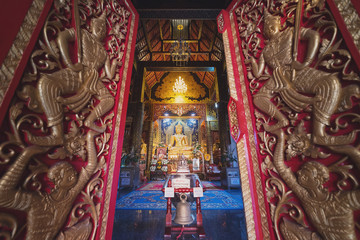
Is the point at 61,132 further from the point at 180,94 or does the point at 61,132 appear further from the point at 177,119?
the point at 180,94

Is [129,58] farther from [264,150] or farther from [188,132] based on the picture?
[188,132]

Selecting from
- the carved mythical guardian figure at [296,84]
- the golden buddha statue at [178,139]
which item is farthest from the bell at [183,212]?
the golden buddha statue at [178,139]

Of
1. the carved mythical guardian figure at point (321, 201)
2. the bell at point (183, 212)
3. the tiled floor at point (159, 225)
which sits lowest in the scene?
the tiled floor at point (159, 225)

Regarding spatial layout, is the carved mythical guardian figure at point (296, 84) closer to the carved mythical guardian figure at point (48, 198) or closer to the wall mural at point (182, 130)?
the carved mythical guardian figure at point (48, 198)

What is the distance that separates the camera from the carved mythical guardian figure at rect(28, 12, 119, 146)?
27.1 inches

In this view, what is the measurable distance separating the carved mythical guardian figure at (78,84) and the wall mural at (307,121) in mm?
1276

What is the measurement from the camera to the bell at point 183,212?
81.4 inches

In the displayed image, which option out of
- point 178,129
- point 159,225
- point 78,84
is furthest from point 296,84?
point 178,129

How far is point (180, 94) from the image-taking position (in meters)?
10.9

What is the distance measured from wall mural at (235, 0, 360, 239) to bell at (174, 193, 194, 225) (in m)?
1.65

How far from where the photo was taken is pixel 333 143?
0.70m

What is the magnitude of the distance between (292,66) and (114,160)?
155cm

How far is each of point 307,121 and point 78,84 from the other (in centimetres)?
162

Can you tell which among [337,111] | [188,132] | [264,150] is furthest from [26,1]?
[188,132]
